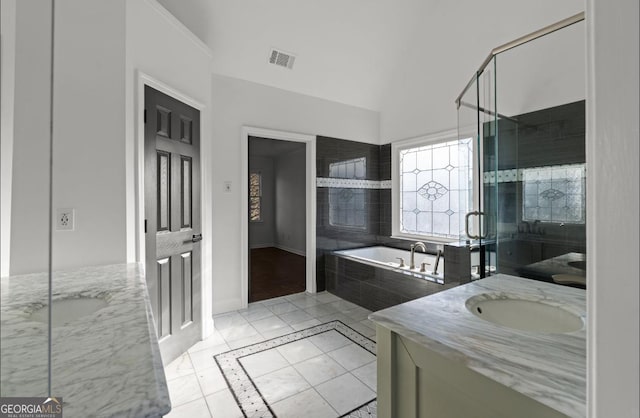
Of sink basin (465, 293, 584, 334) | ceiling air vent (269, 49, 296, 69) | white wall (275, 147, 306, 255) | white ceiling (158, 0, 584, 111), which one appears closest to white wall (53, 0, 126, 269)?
white ceiling (158, 0, 584, 111)

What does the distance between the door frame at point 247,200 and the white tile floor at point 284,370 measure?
1.83ft

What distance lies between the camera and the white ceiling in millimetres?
2590

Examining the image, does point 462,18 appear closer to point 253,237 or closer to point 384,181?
point 384,181

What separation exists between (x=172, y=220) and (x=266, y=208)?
5072 millimetres

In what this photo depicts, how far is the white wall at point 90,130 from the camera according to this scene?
139 centimetres

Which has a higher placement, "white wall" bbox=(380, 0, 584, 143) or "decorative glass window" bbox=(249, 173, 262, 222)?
"white wall" bbox=(380, 0, 584, 143)

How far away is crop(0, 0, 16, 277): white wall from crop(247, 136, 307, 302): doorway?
4750 mm

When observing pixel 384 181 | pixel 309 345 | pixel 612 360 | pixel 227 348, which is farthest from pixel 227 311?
pixel 612 360

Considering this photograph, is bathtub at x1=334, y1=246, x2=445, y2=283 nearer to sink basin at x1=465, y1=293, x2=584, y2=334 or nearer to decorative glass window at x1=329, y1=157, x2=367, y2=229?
decorative glass window at x1=329, y1=157, x2=367, y2=229

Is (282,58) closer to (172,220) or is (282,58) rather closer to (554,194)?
(172,220)

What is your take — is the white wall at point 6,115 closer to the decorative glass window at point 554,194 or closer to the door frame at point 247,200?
the decorative glass window at point 554,194

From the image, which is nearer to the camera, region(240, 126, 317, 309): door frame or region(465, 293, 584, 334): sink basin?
region(465, 293, 584, 334): sink basin

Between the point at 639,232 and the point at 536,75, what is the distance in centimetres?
255

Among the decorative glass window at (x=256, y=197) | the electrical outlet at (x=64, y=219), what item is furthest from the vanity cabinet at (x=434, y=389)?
the decorative glass window at (x=256, y=197)
